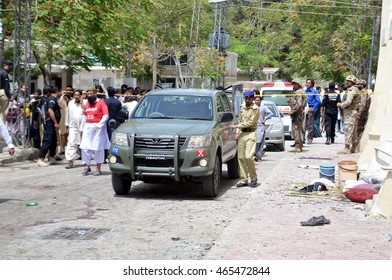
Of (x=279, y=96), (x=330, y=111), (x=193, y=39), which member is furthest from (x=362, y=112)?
(x=193, y=39)

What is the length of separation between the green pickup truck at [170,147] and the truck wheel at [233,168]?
6.35 ft

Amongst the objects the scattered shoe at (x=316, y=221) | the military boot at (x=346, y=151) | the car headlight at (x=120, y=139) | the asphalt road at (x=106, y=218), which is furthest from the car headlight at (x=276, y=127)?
the scattered shoe at (x=316, y=221)

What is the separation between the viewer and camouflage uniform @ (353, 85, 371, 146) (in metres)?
19.4

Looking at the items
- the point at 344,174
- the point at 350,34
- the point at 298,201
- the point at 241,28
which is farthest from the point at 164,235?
the point at 241,28

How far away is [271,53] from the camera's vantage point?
69.4 m

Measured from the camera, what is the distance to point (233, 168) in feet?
48.5

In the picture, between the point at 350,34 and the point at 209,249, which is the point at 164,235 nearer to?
the point at 209,249

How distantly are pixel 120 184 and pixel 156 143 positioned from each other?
3.62 feet

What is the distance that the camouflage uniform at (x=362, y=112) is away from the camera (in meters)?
19.4

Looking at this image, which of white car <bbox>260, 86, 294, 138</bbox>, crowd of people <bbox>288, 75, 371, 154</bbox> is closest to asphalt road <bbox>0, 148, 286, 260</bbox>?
crowd of people <bbox>288, 75, 371, 154</bbox>

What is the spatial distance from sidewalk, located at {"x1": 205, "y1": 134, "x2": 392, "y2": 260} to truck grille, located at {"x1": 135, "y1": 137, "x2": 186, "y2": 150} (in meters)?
1.54

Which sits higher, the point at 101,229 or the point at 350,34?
the point at 350,34

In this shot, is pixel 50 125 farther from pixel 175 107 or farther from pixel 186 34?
pixel 186 34
